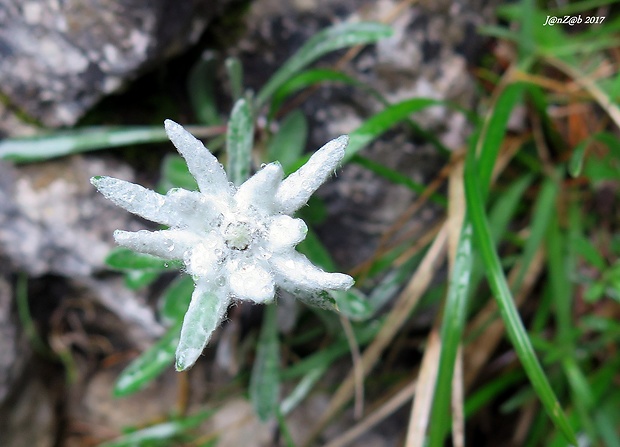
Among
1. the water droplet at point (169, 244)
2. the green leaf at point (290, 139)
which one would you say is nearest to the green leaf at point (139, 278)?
the green leaf at point (290, 139)

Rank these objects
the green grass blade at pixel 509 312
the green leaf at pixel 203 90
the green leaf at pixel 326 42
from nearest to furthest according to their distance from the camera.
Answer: the green grass blade at pixel 509 312, the green leaf at pixel 326 42, the green leaf at pixel 203 90

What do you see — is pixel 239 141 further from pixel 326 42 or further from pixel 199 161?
pixel 326 42

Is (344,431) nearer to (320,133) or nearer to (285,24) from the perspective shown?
(320,133)

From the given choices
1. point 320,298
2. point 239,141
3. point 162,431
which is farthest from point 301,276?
point 162,431

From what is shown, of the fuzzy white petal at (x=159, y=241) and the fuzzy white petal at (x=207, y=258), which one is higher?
the fuzzy white petal at (x=159, y=241)

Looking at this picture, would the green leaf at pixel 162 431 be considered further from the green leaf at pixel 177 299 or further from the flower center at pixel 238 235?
the flower center at pixel 238 235

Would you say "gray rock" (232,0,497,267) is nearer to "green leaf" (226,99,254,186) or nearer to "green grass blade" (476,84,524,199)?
"green grass blade" (476,84,524,199)

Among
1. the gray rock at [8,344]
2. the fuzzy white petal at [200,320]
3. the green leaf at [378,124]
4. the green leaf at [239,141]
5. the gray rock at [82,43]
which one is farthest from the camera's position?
the gray rock at [8,344]
